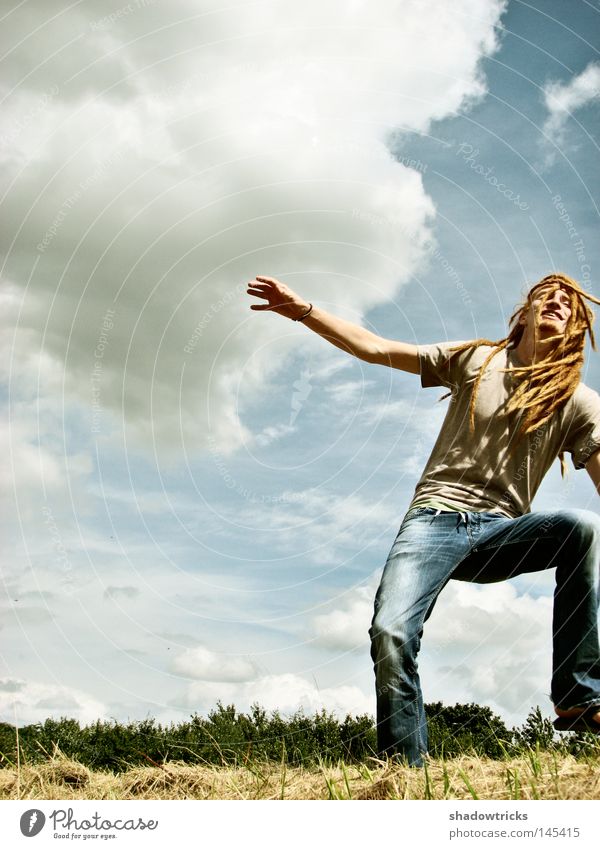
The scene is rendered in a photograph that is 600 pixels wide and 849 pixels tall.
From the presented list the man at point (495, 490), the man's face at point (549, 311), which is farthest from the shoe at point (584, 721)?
the man's face at point (549, 311)

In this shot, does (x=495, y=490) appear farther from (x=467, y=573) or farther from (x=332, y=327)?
(x=332, y=327)

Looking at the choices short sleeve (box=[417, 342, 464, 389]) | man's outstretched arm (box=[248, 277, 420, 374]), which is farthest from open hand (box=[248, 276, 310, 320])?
short sleeve (box=[417, 342, 464, 389])

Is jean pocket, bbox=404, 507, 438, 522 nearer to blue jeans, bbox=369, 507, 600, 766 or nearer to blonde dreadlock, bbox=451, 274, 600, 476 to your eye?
blue jeans, bbox=369, 507, 600, 766

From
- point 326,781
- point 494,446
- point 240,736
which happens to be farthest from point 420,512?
point 240,736

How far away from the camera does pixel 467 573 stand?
5.00 meters

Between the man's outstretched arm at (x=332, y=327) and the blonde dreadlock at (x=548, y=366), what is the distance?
1.71 feet

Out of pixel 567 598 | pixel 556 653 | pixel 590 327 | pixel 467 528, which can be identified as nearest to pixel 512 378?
pixel 590 327

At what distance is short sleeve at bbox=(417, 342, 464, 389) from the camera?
5414mm

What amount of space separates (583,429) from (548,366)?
0.51 meters

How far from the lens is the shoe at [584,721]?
4.48 m

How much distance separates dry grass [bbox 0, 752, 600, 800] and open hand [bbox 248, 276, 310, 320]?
2916mm

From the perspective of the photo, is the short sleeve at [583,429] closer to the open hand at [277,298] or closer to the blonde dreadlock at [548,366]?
the blonde dreadlock at [548,366]

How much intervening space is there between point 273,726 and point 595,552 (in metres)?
4.48
